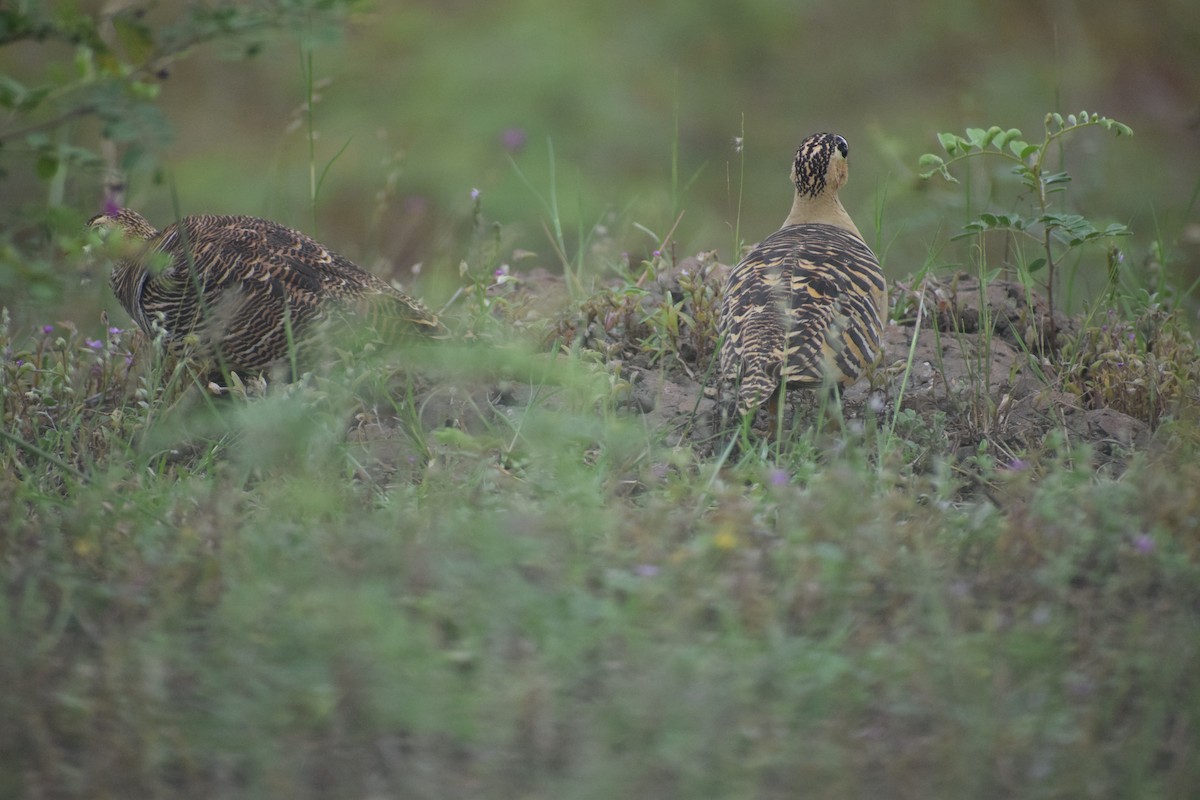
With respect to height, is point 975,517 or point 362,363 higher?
point 362,363

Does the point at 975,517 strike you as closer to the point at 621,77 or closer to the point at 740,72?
the point at 621,77

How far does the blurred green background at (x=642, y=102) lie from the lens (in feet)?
27.6

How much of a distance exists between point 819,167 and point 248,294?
2.15 metres

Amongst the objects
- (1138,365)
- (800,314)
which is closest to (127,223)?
(800,314)

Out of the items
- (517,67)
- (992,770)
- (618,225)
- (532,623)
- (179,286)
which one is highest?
(517,67)

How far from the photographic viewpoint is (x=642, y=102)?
9266 mm

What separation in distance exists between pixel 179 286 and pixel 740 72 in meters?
6.48

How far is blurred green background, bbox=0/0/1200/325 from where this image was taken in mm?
8398

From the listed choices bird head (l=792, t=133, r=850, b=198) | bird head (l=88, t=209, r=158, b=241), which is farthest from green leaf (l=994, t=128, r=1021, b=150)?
bird head (l=88, t=209, r=158, b=241)

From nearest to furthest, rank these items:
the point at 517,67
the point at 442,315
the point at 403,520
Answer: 1. the point at 403,520
2. the point at 442,315
3. the point at 517,67

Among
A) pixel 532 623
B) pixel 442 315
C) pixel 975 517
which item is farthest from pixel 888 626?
pixel 442 315

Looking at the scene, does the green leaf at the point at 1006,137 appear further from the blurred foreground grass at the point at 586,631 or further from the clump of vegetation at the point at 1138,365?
the blurred foreground grass at the point at 586,631

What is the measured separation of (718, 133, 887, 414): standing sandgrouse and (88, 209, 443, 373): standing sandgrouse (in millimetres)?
1127

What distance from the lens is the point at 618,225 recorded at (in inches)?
241
